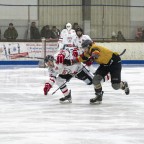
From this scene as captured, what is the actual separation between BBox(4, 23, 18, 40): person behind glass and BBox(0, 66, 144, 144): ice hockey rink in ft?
27.1

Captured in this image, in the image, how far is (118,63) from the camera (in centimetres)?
803

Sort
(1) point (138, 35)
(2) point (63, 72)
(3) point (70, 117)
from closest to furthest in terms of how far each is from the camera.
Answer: (3) point (70, 117) < (2) point (63, 72) < (1) point (138, 35)

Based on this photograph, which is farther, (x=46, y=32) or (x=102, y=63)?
(x=46, y=32)

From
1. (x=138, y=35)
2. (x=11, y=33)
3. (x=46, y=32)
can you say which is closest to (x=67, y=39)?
(x=46, y=32)

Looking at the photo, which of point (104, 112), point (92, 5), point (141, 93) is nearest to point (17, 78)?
point (141, 93)

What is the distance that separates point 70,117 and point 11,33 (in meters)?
12.5

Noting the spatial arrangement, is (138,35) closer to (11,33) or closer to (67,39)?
(11,33)

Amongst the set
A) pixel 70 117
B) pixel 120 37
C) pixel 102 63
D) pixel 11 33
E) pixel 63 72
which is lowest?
pixel 70 117

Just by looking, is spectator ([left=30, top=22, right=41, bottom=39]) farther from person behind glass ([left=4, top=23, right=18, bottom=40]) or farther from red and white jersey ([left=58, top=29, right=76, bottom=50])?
red and white jersey ([left=58, top=29, right=76, bottom=50])

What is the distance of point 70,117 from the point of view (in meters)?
6.72

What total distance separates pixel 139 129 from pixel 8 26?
1472cm

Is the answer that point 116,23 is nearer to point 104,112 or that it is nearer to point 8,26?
point 8,26

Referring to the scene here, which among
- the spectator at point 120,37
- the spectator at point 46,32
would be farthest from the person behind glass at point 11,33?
the spectator at point 120,37

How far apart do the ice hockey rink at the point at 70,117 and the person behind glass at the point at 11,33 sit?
8272mm
